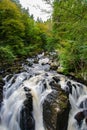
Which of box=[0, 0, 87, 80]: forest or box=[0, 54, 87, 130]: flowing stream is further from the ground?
box=[0, 0, 87, 80]: forest

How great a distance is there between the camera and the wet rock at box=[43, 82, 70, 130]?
6895mm

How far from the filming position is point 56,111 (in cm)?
692

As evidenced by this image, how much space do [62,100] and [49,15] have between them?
3309 mm

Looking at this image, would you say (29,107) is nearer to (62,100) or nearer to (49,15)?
(62,100)

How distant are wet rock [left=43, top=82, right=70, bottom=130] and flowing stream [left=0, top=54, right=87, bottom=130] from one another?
515mm

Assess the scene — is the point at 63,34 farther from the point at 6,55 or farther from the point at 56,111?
the point at 6,55

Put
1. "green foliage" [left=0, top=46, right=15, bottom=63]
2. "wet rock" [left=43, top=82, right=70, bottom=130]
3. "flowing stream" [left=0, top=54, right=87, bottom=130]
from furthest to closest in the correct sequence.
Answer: "green foliage" [left=0, top=46, right=15, bottom=63] → "flowing stream" [left=0, top=54, right=87, bottom=130] → "wet rock" [left=43, top=82, right=70, bottom=130]

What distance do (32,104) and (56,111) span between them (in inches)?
62.0

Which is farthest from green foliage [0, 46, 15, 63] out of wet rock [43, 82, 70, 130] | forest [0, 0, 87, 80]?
wet rock [43, 82, 70, 130]

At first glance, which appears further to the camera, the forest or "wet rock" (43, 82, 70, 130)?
"wet rock" (43, 82, 70, 130)

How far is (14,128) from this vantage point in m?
7.84

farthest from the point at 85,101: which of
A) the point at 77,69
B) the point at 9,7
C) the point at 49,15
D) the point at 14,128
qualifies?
the point at 9,7

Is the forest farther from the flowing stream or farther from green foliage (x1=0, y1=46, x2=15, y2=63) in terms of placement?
the flowing stream

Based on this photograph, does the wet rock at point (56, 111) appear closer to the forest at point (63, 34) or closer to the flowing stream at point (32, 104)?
the flowing stream at point (32, 104)
